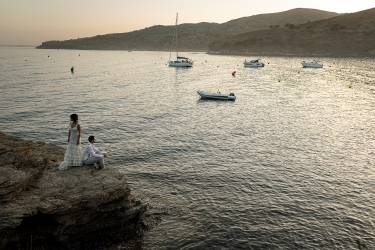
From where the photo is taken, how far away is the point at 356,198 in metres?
20.2

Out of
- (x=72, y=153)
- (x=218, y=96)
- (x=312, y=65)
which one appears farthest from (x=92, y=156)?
(x=312, y=65)

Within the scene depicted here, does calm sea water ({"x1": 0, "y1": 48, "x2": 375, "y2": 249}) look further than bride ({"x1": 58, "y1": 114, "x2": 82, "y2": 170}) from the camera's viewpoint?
Yes

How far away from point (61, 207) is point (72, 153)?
11.0 feet

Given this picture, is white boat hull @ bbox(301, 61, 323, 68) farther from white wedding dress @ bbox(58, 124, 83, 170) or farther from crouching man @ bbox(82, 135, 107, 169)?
white wedding dress @ bbox(58, 124, 83, 170)

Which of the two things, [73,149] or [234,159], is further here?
[234,159]

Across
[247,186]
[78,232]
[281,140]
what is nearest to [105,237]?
[78,232]

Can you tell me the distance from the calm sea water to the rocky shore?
193cm

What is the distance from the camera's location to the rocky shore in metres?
12.4

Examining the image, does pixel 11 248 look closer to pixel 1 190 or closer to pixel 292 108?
pixel 1 190

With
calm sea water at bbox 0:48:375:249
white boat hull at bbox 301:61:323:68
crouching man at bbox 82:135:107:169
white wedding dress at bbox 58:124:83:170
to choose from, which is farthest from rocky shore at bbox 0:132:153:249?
white boat hull at bbox 301:61:323:68

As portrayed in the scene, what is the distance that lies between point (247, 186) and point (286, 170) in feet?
16.0

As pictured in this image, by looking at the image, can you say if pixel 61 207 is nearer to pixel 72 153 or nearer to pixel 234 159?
pixel 72 153

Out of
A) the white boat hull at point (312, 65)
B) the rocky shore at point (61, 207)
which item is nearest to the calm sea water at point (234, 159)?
the rocky shore at point (61, 207)

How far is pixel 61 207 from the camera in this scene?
1273 cm
